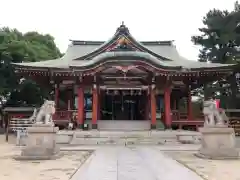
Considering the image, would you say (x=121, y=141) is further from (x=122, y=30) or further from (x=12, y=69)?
(x=12, y=69)

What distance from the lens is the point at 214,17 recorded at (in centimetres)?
3231

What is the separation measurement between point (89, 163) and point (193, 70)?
40.8 ft

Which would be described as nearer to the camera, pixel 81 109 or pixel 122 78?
pixel 81 109

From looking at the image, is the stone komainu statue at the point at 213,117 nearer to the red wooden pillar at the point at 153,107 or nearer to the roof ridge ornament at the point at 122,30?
the red wooden pillar at the point at 153,107

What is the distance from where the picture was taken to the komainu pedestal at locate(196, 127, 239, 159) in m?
10.5

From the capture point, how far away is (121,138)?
54.5ft

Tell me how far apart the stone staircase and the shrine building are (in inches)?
87.4

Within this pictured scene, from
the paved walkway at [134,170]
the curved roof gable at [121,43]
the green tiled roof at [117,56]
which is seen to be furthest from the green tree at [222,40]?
the paved walkway at [134,170]

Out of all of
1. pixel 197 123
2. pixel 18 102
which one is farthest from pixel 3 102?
pixel 197 123

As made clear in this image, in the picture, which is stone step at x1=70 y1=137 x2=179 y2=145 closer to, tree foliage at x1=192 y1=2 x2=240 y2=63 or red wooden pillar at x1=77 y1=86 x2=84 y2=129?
red wooden pillar at x1=77 y1=86 x2=84 y2=129

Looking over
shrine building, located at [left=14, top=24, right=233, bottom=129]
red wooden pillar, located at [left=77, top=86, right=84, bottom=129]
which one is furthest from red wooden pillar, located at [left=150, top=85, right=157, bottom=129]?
red wooden pillar, located at [left=77, top=86, right=84, bottom=129]

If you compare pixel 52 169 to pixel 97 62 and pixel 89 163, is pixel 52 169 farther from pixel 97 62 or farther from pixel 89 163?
pixel 97 62

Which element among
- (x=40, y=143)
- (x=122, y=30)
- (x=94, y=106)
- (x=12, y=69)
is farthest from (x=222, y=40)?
(x=40, y=143)

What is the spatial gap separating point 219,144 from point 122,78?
1113 cm
